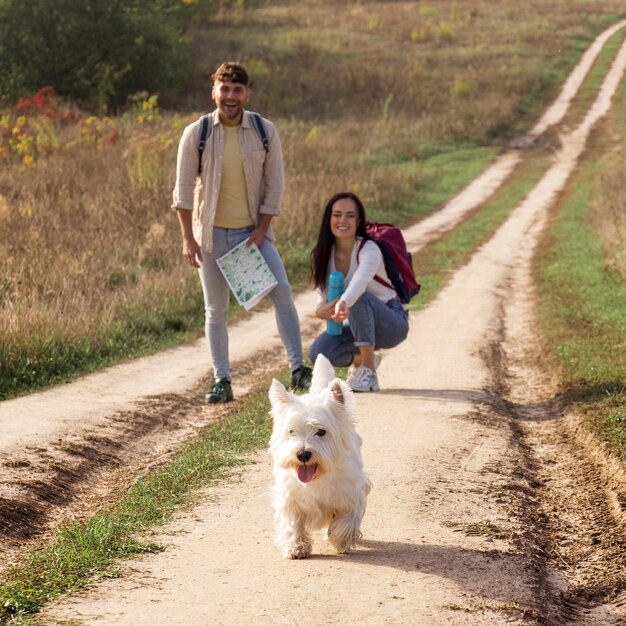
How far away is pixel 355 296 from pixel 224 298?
1.17 metres

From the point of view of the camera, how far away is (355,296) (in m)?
8.80

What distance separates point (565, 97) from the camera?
42312 mm

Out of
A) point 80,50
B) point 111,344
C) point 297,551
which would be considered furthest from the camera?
point 80,50

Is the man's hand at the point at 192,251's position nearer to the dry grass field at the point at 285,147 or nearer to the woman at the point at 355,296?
the woman at the point at 355,296

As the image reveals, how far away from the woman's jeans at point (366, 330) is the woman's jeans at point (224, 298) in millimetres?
304

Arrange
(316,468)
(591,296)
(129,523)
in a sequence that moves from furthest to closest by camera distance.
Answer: (591,296), (129,523), (316,468)

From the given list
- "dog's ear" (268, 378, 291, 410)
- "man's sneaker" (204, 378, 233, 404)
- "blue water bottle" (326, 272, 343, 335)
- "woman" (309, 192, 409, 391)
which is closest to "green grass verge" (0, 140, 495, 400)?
"man's sneaker" (204, 378, 233, 404)

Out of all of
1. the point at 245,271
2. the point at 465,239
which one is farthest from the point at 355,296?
the point at 465,239

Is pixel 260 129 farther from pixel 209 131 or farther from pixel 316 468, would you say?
pixel 316 468

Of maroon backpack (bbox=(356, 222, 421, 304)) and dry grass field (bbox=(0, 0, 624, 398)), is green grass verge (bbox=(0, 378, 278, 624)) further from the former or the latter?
dry grass field (bbox=(0, 0, 624, 398))

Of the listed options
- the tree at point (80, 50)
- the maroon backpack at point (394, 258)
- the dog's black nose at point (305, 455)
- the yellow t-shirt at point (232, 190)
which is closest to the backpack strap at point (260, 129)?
the yellow t-shirt at point (232, 190)

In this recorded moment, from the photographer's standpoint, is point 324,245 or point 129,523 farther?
point 324,245

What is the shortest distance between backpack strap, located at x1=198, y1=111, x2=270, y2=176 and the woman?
74 centimetres

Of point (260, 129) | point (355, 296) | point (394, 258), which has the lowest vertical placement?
point (355, 296)
